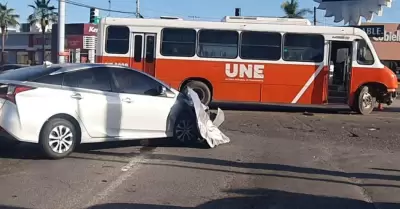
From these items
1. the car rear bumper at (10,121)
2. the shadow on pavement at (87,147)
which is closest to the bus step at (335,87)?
the shadow on pavement at (87,147)

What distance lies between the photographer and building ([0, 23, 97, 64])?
55.5 metres

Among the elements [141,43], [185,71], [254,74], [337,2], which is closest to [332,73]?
[254,74]

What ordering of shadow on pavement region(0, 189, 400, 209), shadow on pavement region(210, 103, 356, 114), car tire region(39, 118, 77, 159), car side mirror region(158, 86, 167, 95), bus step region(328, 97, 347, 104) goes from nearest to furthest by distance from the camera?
shadow on pavement region(0, 189, 400, 209), car tire region(39, 118, 77, 159), car side mirror region(158, 86, 167, 95), bus step region(328, 97, 347, 104), shadow on pavement region(210, 103, 356, 114)

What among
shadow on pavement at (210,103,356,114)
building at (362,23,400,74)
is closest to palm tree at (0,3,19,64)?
building at (362,23,400,74)

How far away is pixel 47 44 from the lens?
66125mm

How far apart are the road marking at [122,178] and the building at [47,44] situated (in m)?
42.1

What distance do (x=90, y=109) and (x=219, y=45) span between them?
1080 cm

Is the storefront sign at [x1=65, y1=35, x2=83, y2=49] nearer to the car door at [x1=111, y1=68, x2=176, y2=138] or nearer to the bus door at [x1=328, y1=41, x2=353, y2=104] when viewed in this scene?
the bus door at [x1=328, y1=41, x2=353, y2=104]

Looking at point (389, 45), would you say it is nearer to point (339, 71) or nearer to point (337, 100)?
point (339, 71)

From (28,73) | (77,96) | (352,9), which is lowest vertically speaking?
(77,96)

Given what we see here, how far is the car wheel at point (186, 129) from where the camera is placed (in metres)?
11.9

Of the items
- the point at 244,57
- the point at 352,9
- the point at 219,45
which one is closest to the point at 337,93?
the point at 244,57

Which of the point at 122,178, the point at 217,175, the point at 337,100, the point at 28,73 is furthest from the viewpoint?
the point at 337,100

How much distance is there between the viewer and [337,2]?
1516 inches
